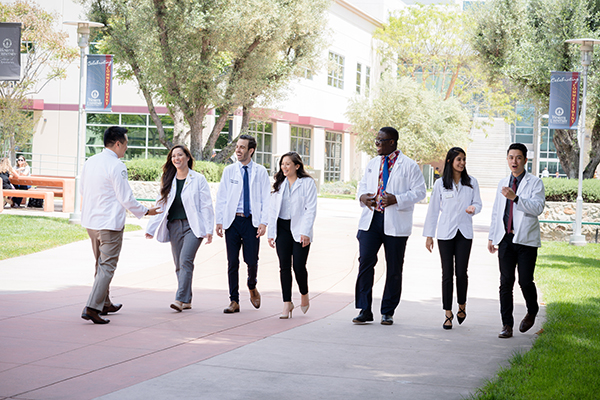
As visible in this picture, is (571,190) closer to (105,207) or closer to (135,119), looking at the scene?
(105,207)

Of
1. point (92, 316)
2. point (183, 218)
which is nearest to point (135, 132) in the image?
point (183, 218)

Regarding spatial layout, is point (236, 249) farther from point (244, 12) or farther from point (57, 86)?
point (57, 86)

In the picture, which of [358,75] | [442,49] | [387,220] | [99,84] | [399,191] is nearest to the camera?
[387,220]

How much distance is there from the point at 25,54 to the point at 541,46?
21.1m

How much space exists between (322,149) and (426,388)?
1483 inches

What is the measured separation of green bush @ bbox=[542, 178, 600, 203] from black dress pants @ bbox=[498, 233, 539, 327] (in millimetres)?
11488

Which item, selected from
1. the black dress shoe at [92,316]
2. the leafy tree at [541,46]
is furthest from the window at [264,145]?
the black dress shoe at [92,316]

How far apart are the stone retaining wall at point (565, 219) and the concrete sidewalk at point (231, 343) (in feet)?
25.2

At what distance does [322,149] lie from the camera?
138 ft

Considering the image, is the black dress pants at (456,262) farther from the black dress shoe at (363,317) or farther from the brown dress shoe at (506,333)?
the black dress shoe at (363,317)

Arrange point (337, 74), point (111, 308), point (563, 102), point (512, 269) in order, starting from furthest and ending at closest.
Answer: point (337, 74) → point (563, 102) → point (111, 308) → point (512, 269)

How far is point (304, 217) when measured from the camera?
7.14 m

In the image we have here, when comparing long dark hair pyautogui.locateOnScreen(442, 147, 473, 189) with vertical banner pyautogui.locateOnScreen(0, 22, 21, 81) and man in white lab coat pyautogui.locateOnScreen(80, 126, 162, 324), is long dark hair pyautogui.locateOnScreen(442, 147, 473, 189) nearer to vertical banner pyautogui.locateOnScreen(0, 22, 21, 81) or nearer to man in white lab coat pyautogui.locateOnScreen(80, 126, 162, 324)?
man in white lab coat pyautogui.locateOnScreen(80, 126, 162, 324)

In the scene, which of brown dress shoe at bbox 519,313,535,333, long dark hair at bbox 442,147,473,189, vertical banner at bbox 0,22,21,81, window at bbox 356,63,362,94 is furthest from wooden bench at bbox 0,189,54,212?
window at bbox 356,63,362,94
